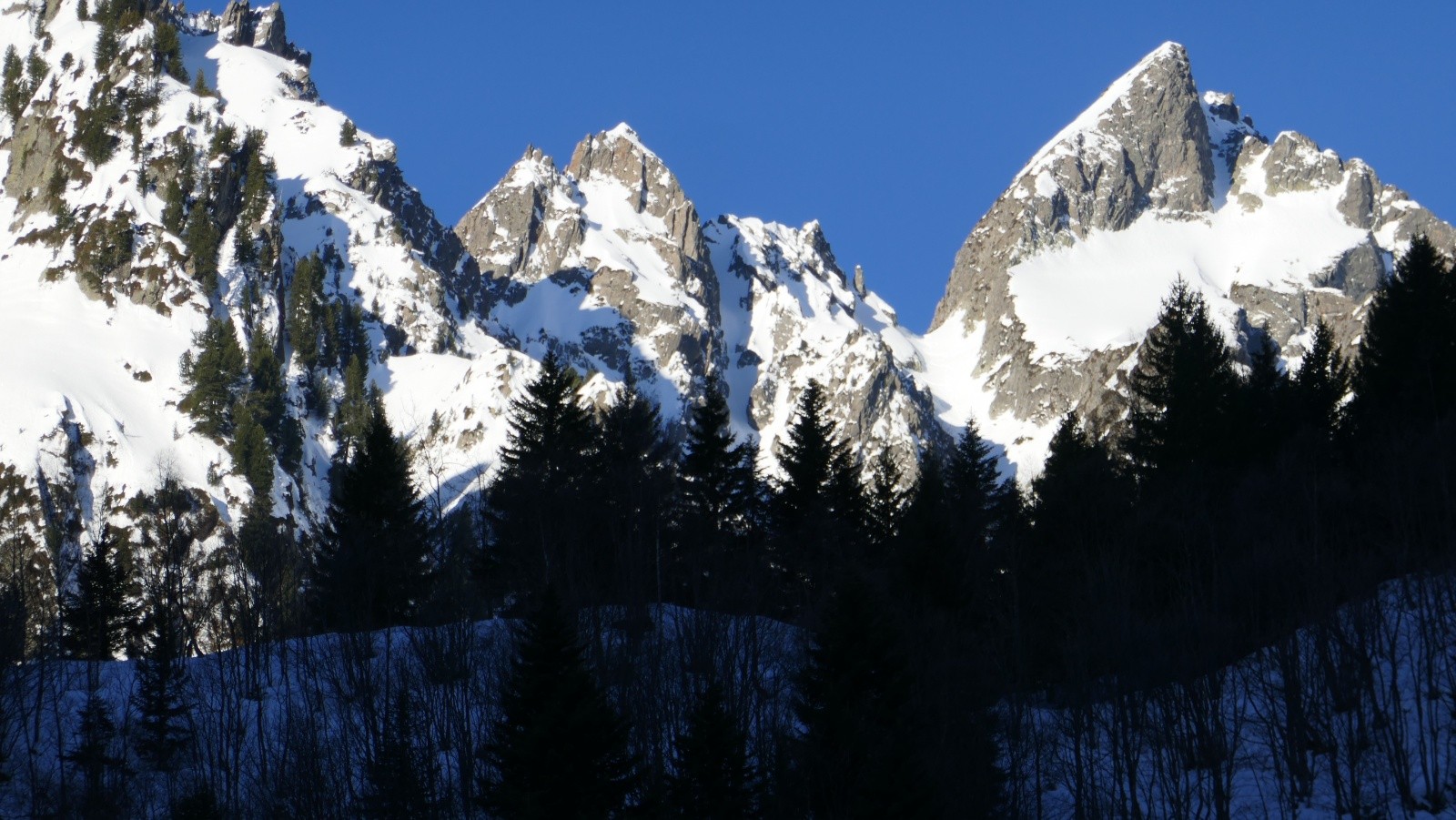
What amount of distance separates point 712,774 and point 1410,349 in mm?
38160

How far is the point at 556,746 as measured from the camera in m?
29.0

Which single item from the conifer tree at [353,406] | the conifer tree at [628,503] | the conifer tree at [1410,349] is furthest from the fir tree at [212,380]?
the conifer tree at [1410,349]

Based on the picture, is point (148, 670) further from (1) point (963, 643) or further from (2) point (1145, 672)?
(2) point (1145, 672)

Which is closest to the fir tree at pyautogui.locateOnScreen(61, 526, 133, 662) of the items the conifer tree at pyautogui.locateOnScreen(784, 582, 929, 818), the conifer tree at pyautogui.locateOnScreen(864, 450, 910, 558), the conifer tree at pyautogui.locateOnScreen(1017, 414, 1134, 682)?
the conifer tree at pyautogui.locateOnScreen(784, 582, 929, 818)

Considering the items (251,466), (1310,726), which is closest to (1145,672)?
(1310,726)

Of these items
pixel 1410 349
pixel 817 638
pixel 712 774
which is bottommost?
pixel 712 774

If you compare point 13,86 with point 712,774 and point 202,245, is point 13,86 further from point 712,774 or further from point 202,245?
point 712,774

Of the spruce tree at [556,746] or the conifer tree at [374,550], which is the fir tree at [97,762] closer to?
the conifer tree at [374,550]

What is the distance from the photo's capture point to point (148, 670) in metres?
39.4

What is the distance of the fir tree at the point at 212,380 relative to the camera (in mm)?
126438

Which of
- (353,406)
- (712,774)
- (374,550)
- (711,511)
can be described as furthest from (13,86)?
(712,774)

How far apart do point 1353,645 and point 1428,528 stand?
8.45m

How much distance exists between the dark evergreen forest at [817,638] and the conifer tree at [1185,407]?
0.17 meters

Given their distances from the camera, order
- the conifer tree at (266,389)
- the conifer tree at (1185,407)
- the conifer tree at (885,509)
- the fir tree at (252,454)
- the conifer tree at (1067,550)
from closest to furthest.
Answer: the conifer tree at (1067,550) < the conifer tree at (885,509) < the conifer tree at (1185,407) < the fir tree at (252,454) < the conifer tree at (266,389)
